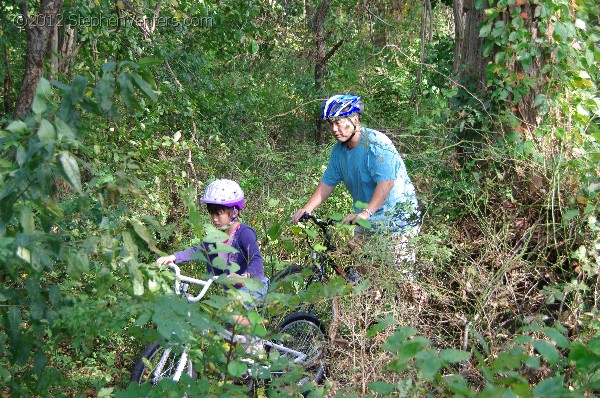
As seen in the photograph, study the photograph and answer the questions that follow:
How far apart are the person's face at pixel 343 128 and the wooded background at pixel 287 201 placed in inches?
19.2

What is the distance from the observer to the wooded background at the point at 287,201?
2.99 m

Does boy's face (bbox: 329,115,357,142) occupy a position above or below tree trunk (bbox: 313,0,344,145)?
above

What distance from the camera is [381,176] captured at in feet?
18.3

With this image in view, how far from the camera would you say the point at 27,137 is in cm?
292

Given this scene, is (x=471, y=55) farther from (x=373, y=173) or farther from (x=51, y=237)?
(x=51, y=237)

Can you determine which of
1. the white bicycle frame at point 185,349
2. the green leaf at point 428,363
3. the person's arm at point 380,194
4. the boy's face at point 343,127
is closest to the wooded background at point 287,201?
the green leaf at point 428,363

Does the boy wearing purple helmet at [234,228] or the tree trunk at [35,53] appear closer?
the boy wearing purple helmet at [234,228]

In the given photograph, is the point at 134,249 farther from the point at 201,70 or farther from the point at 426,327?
the point at 201,70

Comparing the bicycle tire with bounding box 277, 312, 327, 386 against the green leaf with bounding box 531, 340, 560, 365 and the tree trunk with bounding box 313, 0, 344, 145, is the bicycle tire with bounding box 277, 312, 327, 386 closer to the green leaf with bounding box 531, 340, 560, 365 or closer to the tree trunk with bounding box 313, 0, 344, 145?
the green leaf with bounding box 531, 340, 560, 365

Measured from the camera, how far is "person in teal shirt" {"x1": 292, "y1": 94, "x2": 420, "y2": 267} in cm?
542

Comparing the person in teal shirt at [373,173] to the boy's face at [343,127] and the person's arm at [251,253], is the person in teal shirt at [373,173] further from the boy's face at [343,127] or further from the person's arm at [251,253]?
the person's arm at [251,253]

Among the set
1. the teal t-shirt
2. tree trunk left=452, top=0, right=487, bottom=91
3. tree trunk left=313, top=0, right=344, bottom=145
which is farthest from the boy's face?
tree trunk left=313, top=0, right=344, bottom=145

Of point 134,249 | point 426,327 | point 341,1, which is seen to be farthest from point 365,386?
point 341,1

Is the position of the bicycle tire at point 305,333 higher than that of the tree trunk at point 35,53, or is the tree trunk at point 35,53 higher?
the tree trunk at point 35,53
